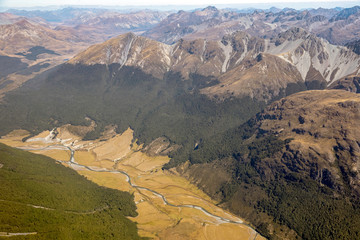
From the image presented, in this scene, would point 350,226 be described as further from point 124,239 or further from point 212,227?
point 124,239

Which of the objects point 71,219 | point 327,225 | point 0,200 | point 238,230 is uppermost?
point 0,200

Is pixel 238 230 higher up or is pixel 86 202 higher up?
pixel 86 202

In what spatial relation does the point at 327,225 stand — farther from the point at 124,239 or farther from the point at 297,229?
the point at 124,239

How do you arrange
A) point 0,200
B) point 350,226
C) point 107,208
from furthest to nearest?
point 107,208 < point 350,226 < point 0,200

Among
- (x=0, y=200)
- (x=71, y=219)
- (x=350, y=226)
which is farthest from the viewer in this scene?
(x=350, y=226)

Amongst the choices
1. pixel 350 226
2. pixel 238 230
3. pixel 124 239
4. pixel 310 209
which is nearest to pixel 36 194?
pixel 124 239

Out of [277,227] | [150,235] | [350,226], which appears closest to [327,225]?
[350,226]

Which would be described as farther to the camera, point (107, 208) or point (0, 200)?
point (107, 208)
